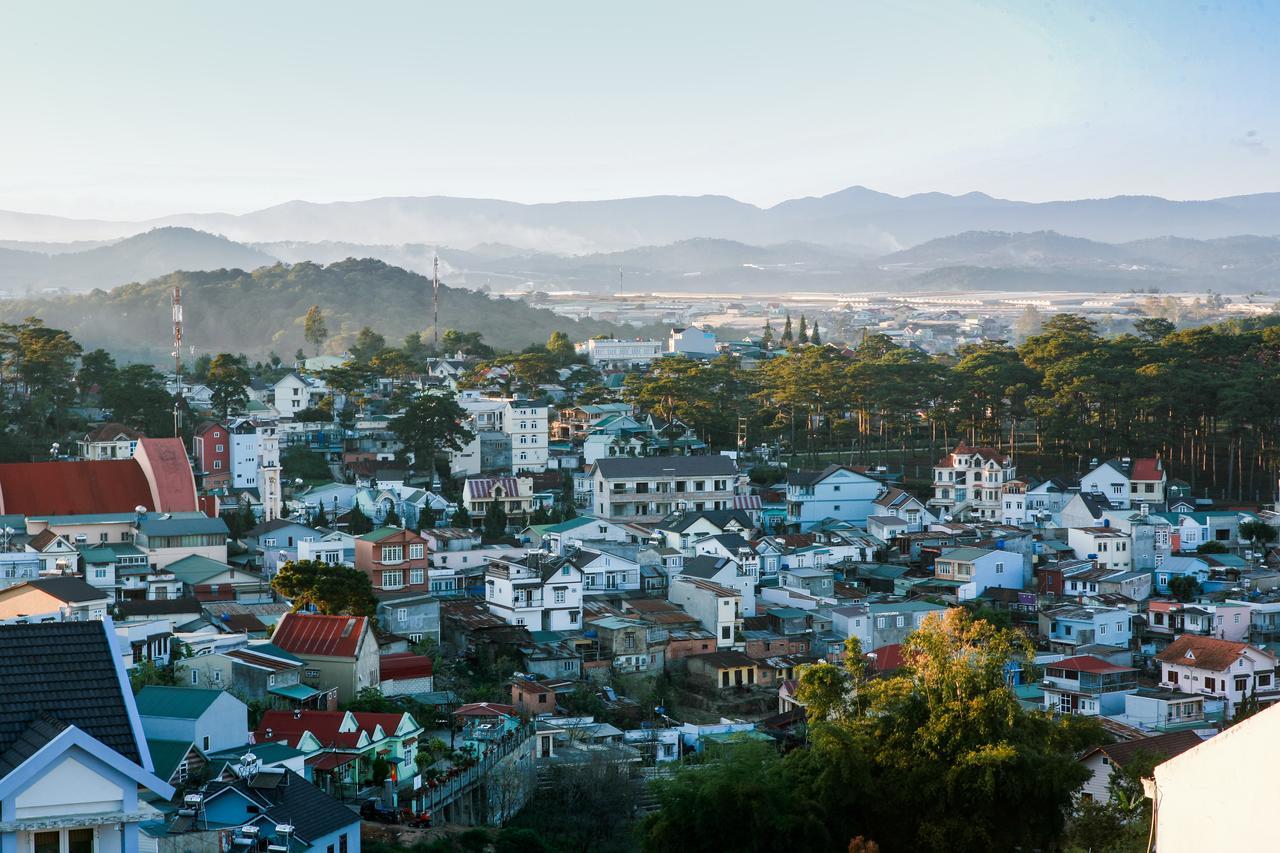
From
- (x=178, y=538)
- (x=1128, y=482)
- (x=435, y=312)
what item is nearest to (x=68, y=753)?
(x=178, y=538)

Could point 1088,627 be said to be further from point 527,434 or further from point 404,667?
point 527,434

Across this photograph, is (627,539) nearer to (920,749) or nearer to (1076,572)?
(1076,572)

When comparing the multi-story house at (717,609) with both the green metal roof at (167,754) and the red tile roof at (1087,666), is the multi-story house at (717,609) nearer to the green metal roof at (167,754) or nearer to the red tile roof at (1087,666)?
the red tile roof at (1087,666)

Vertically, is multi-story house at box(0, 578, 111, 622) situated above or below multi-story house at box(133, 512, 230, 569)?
above

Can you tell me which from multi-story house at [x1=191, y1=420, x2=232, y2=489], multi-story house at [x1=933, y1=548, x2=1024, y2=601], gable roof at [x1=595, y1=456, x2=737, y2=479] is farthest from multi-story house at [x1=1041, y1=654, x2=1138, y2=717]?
multi-story house at [x1=191, y1=420, x2=232, y2=489]

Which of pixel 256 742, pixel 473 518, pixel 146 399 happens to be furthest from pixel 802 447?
pixel 256 742

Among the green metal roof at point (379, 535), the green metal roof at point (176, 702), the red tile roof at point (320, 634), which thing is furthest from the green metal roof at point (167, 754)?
the green metal roof at point (379, 535)

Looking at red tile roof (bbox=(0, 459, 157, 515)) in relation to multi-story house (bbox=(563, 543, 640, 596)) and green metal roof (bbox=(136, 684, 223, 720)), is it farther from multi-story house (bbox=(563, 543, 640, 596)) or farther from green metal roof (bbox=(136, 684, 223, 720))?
green metal roof (bbox=(136, 684, 223, 720))
